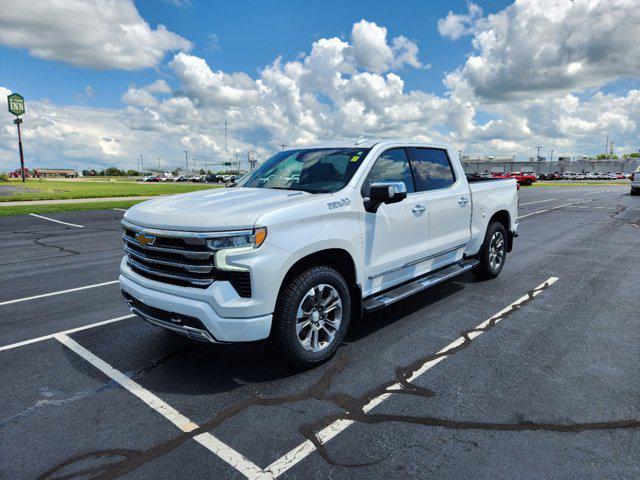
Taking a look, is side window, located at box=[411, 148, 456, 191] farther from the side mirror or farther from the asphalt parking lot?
the asphalt parking lot

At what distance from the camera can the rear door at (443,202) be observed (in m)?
5.09

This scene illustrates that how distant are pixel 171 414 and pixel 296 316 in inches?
44.9

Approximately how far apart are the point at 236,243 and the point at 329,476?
1.64m

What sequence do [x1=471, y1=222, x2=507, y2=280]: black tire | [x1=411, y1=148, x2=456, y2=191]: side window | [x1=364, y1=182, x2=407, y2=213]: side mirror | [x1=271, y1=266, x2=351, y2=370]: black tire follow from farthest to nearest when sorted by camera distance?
[x1=471, y1=222, x2=507, y2=280]: black tire < [x1=411, y1=148, x2=456, y2=191]: side window < [x1=364, y1=182, x2=407, y2=213]: side mirror < [x1=271, y1=266, x2=351, y2=370]: black tire

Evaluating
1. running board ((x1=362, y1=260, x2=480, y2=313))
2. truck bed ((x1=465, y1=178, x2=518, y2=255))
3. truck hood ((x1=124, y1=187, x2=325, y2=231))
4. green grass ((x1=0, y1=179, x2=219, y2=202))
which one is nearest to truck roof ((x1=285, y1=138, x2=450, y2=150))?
truck hood ((x1=124, y1=187, x2=325, y2=231))

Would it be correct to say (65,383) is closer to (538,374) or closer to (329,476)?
(329,476)

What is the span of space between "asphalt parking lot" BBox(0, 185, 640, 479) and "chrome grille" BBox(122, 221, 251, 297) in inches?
23.7

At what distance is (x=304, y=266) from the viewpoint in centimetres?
365

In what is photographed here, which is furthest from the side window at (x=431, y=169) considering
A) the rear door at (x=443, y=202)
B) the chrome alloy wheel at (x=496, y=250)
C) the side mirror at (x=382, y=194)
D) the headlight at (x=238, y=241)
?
the headlight at (x=238, y=241)

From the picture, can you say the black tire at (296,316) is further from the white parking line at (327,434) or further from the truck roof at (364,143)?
the truck roof at (364,143)

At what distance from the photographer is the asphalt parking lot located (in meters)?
2.64

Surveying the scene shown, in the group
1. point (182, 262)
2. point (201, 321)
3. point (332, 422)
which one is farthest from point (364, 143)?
point (332, 422)

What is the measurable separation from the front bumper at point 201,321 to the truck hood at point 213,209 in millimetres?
561

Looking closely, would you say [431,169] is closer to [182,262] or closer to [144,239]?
[182,262]
